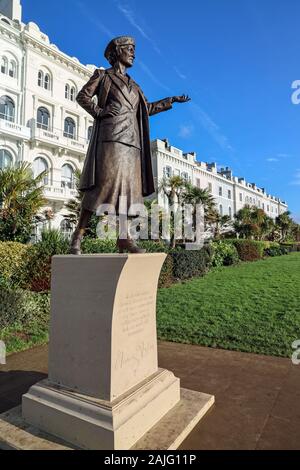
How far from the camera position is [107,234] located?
15.1 m

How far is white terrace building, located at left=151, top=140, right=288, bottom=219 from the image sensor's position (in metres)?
35.1

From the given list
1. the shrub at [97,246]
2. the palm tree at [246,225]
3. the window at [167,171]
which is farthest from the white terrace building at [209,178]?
the shrub at [97,246]

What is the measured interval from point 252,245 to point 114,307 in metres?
23.9

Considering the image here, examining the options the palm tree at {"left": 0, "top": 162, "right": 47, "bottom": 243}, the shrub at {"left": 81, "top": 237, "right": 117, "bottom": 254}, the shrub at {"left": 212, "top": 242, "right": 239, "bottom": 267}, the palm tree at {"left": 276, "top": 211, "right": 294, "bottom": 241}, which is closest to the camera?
the shrub at {"left": 81, "top": 237, "right": 117, "bottom": 254}

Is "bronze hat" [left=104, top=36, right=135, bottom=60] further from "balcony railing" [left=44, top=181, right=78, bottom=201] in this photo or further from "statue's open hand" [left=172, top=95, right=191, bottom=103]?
"balcony railing" [left=44, top=181, right=78, bottom=201]

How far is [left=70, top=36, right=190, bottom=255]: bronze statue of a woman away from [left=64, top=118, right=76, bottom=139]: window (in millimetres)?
26960

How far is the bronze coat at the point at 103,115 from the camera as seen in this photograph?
3.43 m

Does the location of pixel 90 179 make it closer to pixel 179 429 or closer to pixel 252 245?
pixel 179 429

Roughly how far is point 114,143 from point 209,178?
1719 inches

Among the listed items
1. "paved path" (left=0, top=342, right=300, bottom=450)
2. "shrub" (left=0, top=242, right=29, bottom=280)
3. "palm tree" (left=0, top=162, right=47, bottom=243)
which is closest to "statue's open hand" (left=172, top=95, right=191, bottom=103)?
"paved path" (left=0, top=342, right=300, bottom=450)

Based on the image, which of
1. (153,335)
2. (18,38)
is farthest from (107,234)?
(18,38)

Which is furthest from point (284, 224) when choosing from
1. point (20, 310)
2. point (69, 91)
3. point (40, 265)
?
point (20, 310)

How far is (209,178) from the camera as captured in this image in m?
45.6
